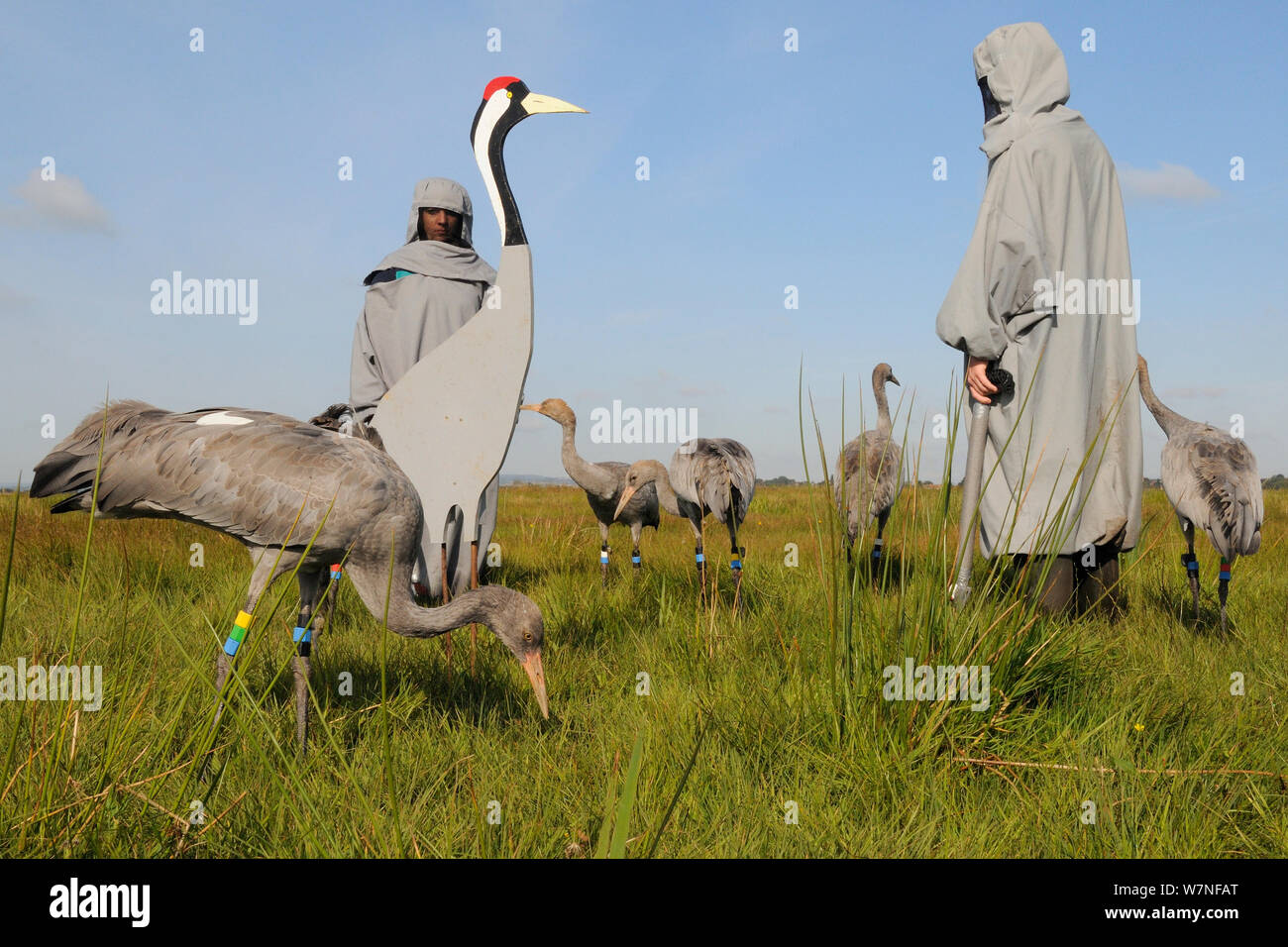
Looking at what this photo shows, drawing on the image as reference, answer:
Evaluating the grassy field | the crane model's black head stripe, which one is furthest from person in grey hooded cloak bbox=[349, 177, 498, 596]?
the grassy field

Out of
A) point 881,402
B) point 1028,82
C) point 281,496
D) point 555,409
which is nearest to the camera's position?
point 281,496

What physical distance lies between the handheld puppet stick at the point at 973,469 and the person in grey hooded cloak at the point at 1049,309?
97 millimetres

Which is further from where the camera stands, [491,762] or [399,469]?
[399,469]

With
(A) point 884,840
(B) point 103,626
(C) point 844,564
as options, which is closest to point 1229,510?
(C) point 844,564

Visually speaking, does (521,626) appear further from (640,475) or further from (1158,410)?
(1158,410)

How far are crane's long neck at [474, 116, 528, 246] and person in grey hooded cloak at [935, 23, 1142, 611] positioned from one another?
2.39 m

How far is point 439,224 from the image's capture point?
565cm

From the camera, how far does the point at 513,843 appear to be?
238cm

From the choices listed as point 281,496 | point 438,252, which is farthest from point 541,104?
point 281,496

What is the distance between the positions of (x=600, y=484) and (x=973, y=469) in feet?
17.1

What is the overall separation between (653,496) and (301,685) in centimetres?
566

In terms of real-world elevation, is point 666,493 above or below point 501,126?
below

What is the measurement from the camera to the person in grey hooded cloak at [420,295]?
5.45m

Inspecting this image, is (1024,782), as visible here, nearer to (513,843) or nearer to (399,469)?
(513,843)
